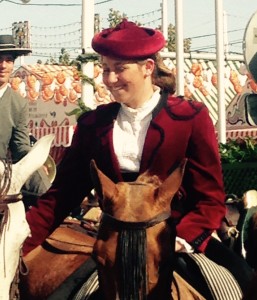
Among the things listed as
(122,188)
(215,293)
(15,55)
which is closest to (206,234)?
(215,293)

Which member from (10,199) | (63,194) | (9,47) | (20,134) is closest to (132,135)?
(63,194)

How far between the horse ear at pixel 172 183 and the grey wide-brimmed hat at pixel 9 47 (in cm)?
303

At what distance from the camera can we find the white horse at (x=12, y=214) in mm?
4094

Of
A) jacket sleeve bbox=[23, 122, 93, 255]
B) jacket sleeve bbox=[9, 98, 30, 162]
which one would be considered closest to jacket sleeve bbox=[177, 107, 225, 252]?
jacket sleeve bbox=[23, 122, 93, 255]

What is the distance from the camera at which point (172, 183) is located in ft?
13.0

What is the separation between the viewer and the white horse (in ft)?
13.4

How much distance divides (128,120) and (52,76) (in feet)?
91.0

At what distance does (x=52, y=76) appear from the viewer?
3206 cm

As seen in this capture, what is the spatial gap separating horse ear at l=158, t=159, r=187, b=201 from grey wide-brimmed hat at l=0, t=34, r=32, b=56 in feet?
9.94

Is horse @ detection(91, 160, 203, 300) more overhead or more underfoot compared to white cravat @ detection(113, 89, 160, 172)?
more underfoot

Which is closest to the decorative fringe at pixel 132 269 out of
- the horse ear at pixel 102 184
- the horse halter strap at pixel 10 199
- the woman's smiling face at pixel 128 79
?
the horse ear at pixel 102 184

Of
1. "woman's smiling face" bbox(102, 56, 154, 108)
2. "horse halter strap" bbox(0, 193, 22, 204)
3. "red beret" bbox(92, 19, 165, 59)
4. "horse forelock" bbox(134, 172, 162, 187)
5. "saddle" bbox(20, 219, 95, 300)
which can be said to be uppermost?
"red beret" bbox(92, 19, 165, 59)

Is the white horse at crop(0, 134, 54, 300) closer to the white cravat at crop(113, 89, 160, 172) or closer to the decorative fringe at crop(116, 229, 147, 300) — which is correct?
the white cravat at crop(113, 89, 160, 172)

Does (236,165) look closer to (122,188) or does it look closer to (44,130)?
(122,188)
